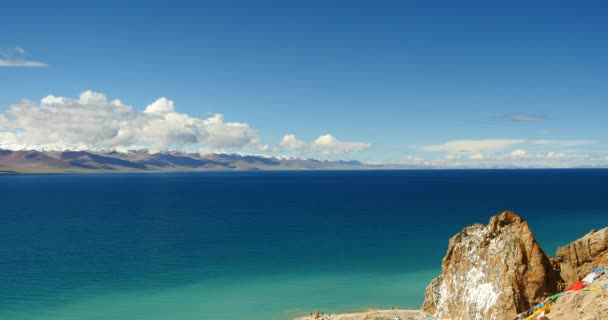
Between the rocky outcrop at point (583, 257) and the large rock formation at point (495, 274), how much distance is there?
3.74 ft

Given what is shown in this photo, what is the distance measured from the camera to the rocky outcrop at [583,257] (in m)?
22.2

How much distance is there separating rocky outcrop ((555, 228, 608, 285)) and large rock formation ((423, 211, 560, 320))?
1140 millimetres

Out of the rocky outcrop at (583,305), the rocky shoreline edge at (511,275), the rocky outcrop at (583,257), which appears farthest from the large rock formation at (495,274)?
the rocky outcrop at (583,305)

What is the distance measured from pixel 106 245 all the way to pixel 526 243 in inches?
2884

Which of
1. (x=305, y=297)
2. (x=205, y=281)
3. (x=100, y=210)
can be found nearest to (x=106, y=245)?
(x=205, y=281)

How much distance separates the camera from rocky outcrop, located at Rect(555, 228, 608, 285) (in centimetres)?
2216

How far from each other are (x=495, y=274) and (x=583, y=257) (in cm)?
503

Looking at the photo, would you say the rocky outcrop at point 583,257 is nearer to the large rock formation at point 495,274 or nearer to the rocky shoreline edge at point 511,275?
the rocky shoreline edge at point 511,275

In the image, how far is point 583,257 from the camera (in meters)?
22.9

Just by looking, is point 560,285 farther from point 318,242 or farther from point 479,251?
point 318,242

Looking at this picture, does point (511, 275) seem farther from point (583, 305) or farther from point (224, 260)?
point (224, 260)

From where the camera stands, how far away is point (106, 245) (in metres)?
78.5

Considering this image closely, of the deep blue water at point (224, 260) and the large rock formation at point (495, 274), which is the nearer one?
the large rock formation at point (495, 274)

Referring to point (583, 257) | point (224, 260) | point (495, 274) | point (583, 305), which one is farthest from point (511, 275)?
point (224, 260)
